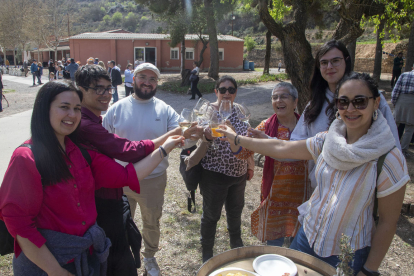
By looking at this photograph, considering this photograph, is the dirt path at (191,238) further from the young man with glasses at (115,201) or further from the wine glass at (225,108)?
the wine glass at (225,108)

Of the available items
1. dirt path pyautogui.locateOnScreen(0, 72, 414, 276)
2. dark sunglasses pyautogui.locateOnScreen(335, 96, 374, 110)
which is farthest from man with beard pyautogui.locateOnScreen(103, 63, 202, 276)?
dark sunglasses pyautogui.locateOnScreen(335, 96, 374, 110)

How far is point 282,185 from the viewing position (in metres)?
2.75

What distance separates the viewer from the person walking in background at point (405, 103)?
6199 millimetres

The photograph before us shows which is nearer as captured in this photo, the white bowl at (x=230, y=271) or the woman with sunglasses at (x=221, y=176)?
the white bowl at (x=230, y=271)

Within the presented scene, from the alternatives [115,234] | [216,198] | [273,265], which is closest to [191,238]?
[216,198]

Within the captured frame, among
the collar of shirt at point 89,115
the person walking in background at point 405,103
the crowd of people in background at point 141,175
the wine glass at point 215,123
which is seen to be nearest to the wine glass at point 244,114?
the crowd of people in background at point 141,175

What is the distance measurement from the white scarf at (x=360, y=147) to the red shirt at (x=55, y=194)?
4.23ft

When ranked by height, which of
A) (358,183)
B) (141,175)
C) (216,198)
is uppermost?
(358,183)

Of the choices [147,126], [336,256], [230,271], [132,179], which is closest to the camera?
[230,271]

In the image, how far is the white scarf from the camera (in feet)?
5.15

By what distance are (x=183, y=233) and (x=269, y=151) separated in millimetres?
2284

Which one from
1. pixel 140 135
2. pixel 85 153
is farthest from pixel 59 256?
pixel 140 135

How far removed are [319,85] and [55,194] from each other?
214cm

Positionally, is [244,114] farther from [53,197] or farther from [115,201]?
[53,197]
